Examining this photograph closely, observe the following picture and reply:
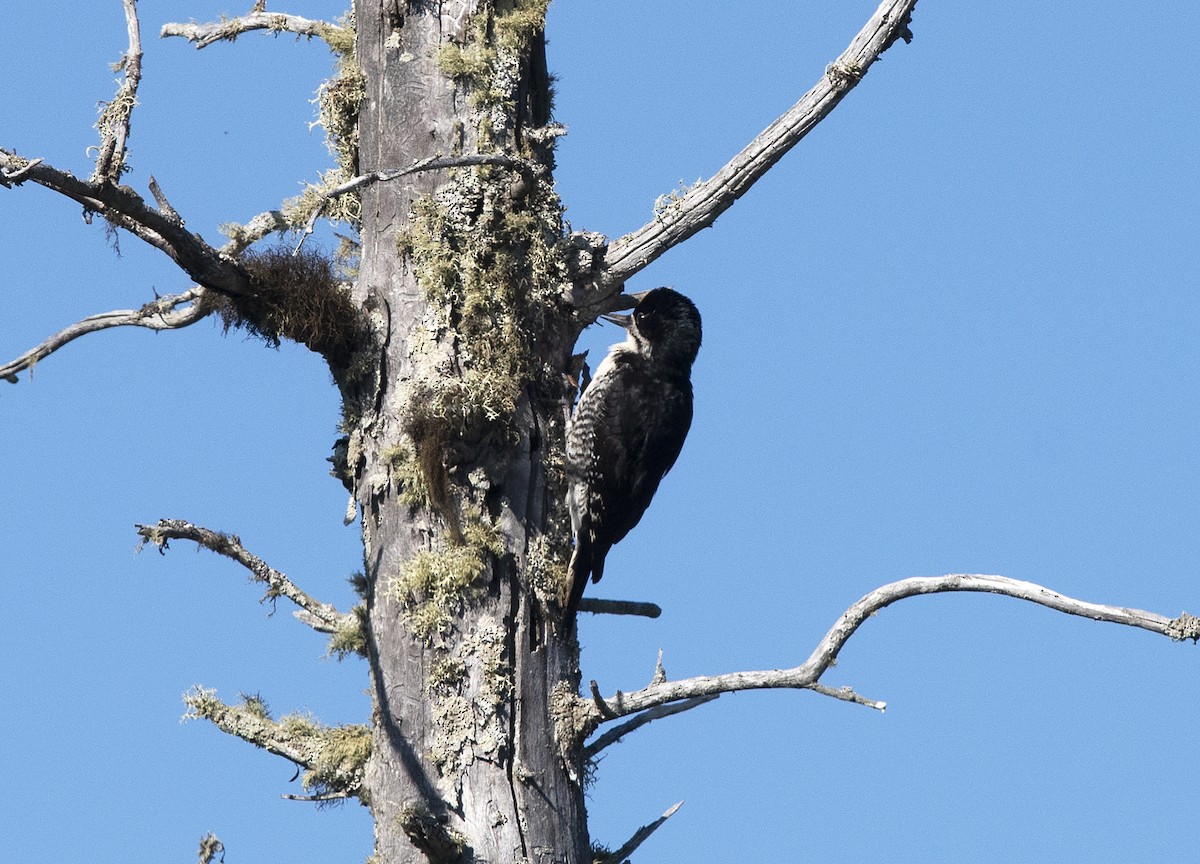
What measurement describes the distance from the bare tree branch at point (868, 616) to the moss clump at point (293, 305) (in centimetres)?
142

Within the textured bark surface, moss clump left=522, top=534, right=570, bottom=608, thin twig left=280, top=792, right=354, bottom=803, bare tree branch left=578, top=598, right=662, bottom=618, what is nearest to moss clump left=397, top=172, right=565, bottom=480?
the textured bark surface

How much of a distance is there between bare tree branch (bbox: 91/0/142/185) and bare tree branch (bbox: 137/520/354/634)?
1372mm

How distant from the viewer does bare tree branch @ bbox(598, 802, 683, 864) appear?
4.48 m

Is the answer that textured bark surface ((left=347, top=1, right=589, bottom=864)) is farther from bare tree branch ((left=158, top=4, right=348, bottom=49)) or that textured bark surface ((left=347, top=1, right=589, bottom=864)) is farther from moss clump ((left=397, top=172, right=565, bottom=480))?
bare tree branch ((left=158, top=4, right=348, bottom=49))

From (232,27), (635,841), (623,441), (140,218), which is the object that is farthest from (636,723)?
(232,27)

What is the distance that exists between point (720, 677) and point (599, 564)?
0.87 m

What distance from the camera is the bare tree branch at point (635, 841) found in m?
4.48

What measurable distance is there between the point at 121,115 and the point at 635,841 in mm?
2626

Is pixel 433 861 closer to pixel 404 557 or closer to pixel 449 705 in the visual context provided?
pixel 449 705

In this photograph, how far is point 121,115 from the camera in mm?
3727

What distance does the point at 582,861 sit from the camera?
14.2ft

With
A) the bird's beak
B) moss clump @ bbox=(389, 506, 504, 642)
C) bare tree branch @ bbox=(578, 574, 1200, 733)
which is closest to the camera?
bare tree branch @ bbox=(578, 574, 1200, 733)

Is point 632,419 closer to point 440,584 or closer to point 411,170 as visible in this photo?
point 440,584

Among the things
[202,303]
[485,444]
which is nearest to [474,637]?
[485,444]
